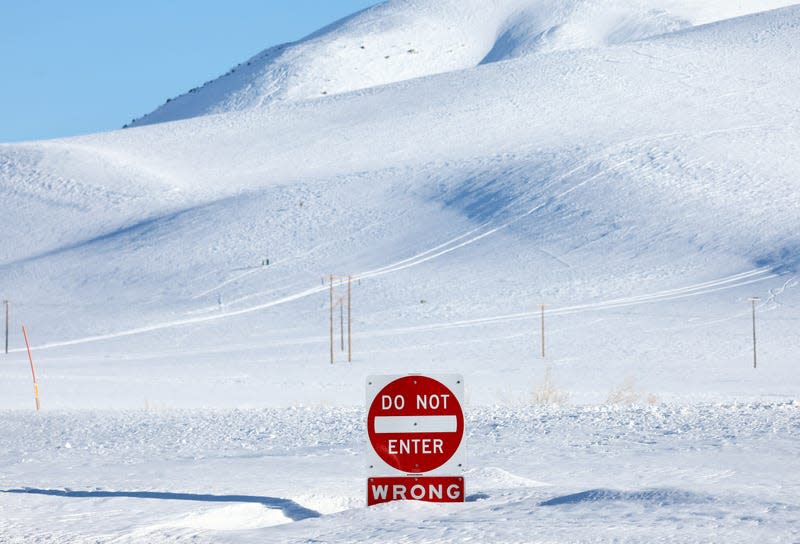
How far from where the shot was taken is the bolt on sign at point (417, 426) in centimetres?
639

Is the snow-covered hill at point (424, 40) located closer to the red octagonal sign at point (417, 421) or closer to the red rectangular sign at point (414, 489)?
the red rectangular sign at point (414, 489)

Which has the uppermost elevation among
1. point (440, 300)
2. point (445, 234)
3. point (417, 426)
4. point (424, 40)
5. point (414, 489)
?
point (424, 40)

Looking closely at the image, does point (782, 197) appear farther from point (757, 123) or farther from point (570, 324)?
point (570, 324)

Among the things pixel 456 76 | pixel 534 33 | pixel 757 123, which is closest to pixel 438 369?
pixel 757 123

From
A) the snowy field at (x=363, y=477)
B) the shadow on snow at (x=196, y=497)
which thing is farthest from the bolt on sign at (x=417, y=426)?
the shadow on snow at (x=196, y=497)

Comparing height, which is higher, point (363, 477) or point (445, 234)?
point (445, 234)

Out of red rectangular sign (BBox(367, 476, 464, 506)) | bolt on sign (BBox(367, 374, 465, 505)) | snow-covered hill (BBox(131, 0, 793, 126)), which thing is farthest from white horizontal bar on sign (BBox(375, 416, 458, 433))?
snow-covered hill (BBox(131, 0, 793, 126))

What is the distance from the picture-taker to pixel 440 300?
4444cm

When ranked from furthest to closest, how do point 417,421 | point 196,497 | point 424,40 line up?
point 424,40, point 196,497, point 417,421

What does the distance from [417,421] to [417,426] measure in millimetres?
29

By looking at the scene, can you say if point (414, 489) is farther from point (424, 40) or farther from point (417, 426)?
point (424, 40)

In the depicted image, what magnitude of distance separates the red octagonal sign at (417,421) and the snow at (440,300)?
0.33 metres

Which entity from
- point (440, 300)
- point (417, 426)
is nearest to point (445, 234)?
point (440, 300)

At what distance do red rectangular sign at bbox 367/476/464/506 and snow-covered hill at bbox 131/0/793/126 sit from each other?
101 metres
